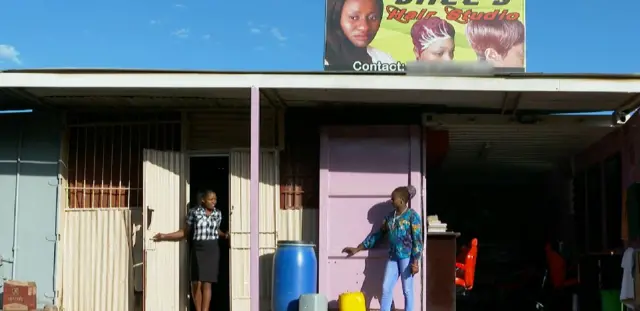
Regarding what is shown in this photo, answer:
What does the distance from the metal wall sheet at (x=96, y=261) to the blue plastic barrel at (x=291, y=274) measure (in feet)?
6.29

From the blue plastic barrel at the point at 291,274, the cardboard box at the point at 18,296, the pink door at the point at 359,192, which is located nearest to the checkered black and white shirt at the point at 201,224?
the blue plastic barrel at the point at 291,274

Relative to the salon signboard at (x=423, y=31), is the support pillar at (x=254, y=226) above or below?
below

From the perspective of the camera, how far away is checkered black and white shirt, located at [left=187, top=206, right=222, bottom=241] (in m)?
9.21

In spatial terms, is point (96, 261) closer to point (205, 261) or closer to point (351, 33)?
point (205, 261)

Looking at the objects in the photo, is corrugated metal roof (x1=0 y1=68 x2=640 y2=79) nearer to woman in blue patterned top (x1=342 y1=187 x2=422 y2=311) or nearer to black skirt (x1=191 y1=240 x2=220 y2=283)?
woman in blue patterned top (x1=342 y1=187 x2=422 y2=311)

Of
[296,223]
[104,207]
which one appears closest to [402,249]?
[296,223]

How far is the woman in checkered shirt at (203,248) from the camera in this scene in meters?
9.20

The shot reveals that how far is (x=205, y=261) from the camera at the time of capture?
9.20 meters

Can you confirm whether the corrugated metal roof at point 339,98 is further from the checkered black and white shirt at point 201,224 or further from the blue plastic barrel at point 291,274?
the blue plastic barrel at point 291,274

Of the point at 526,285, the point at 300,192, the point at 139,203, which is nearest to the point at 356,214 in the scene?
the point at 300,192

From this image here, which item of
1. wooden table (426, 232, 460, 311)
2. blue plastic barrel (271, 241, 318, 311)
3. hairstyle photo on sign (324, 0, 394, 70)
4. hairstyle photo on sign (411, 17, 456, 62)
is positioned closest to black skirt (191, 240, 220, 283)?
blue plastic barrel (271, 241, 318, 311)

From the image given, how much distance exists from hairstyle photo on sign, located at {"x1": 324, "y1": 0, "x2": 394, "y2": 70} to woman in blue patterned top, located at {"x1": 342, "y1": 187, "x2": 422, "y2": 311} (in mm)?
3382

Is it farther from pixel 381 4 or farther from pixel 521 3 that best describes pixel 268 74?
pixel 521 3

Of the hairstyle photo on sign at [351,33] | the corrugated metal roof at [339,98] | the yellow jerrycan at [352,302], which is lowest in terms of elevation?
the yellow jerrycan at [352,302]
